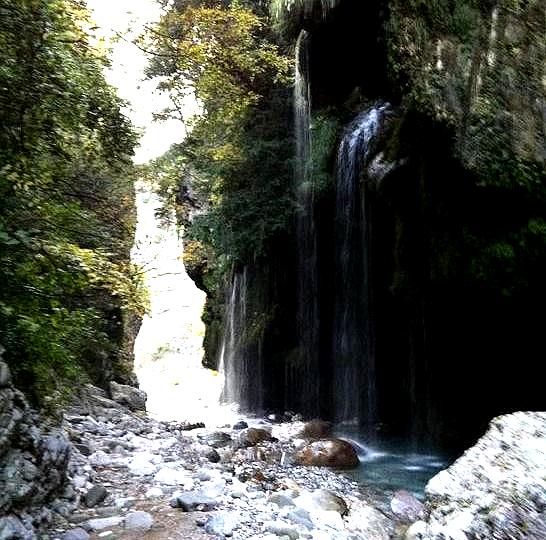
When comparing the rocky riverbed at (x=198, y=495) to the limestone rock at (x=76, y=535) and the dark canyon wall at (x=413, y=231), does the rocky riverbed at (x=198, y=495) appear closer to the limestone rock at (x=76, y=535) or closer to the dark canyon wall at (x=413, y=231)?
the limestone rock at (x=76, y=535)

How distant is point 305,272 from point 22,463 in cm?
879

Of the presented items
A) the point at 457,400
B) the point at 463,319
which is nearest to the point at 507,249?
the point at 463,319

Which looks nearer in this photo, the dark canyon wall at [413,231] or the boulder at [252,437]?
the dark canyon wall at [413,231]

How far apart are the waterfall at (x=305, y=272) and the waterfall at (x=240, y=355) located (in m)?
1.74

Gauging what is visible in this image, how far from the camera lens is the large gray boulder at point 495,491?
2.12 meters

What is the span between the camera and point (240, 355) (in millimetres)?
14727

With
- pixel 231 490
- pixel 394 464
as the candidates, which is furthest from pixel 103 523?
pixel 394 464

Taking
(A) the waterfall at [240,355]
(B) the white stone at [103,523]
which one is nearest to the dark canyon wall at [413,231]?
(A) the waterfall at [240,355]

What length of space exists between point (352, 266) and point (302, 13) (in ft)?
17.2

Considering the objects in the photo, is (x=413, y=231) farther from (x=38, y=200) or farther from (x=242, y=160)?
(x=38, y=200)

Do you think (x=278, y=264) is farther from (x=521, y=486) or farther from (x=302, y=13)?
(x=521, y=486)

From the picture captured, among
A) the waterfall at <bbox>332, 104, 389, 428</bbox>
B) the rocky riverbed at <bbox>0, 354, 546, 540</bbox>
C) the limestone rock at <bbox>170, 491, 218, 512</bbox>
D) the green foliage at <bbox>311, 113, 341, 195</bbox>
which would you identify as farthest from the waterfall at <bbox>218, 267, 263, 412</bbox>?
the limestone rock at <bbox>170, 491, 218, 512</bbox>

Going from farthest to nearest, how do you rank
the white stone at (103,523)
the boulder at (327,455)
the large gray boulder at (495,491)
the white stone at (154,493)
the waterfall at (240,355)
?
the waterfall at (240,355) < the boulder at (327,455) < the white stone at (154,493) < the white stone at (103,523) < the large gray boulder at (495,491)

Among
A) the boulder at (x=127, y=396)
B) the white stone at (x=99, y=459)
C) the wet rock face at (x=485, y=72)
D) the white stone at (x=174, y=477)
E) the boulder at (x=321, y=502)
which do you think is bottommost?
the boulder at (x=321, y=502)
